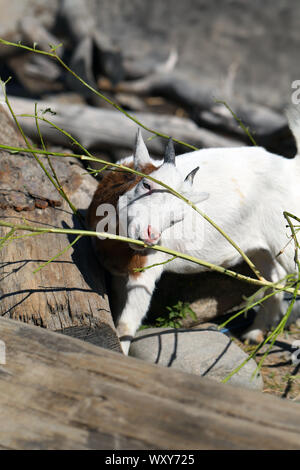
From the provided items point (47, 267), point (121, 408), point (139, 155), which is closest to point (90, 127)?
point (139, 155)

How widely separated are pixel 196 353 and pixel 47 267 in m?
0.99

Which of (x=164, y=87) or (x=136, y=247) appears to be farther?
(x=164, y=87)

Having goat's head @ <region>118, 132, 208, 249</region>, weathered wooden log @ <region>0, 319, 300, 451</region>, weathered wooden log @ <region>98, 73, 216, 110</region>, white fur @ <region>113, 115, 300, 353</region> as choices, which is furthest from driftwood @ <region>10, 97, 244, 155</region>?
weathered wooden log @ <region>0, 319, 300, 451</region>

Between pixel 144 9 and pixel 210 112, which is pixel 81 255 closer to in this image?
pixel 210 112

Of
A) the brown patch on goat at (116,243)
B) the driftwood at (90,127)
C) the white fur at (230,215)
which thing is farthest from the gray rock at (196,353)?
the driftwood at (90,127)

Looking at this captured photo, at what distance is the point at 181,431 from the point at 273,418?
0.31 meters

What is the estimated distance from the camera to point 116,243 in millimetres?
2928

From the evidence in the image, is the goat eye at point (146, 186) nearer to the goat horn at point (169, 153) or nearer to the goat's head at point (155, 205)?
the goat's head at point (155, 205)

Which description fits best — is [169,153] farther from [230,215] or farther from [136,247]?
[230,215]

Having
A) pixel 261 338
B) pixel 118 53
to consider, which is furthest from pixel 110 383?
pixel 118 53

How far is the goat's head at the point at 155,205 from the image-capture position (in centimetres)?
252

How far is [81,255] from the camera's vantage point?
3.03m

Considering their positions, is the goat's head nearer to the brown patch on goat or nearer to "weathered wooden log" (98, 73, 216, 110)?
the brown patch on goat

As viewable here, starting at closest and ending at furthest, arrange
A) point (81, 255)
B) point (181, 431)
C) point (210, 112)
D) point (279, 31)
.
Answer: point (181, 431) → point (81, 255) → point (210, 112) → point (279, 31)
